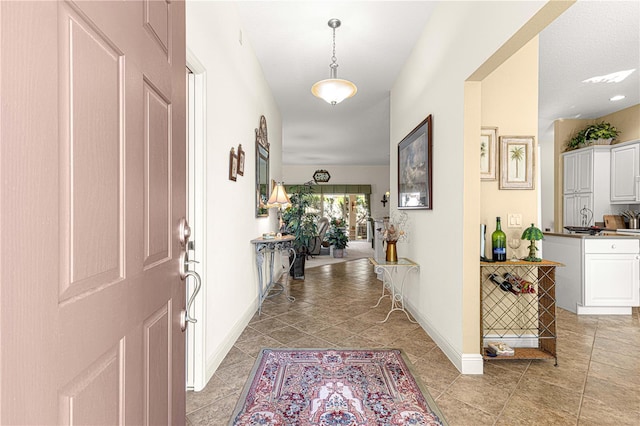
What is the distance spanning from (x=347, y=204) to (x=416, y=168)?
9.06 metres

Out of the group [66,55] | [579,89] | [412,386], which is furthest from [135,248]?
[579,89]

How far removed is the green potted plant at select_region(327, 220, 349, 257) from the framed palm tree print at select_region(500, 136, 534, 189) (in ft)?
19.7

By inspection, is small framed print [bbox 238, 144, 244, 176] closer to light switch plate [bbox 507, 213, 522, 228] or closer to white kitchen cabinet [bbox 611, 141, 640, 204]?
light switch plate [bbox 507, 213, 522, 228]

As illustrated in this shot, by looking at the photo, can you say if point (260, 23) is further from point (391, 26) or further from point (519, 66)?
point (519, 66)

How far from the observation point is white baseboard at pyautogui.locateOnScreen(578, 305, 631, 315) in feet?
11.4

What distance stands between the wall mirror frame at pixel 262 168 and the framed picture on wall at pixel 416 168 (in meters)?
1.78

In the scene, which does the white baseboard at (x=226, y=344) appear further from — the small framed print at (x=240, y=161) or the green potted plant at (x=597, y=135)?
the green potted plant at (x=597, y=135)

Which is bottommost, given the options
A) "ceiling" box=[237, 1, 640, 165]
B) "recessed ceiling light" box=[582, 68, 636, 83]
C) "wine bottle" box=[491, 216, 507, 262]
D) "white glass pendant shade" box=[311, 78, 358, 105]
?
"wine bottle" box=[491, 216, 507, 262]

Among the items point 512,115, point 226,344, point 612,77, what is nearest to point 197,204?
point 226,344

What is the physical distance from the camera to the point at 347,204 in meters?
12.3

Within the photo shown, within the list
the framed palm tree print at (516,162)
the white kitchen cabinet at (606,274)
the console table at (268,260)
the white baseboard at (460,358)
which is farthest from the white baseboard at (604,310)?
the console table at (268,260)

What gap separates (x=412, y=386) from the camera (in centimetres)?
205

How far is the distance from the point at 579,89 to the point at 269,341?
5.38 m

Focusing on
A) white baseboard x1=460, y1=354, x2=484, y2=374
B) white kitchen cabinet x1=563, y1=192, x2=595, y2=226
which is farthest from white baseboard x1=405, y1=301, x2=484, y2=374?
white kitchen cabinet x1=563, y1=192, x2=595, y2=226
